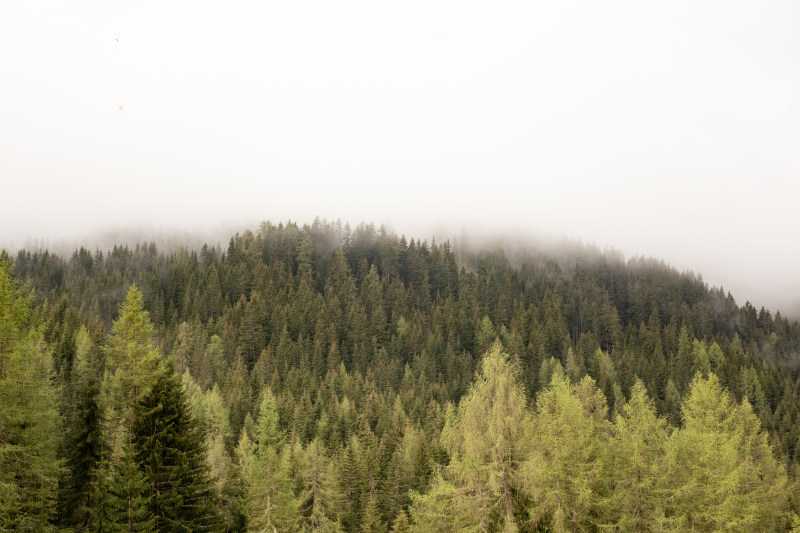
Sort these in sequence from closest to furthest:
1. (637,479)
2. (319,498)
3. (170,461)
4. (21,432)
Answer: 1. (21,432)
2. (170,461)
3. (637,479)
4. (319,498)

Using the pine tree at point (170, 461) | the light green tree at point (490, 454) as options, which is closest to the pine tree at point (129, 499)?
the pine tree at point (170, 461)

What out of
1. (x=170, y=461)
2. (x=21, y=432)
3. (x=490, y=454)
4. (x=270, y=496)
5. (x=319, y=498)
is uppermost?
(x=490, y=454)

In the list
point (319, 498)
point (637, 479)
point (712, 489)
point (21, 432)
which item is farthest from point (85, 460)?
point (712, 489)

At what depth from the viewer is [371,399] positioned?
89375 millimetres

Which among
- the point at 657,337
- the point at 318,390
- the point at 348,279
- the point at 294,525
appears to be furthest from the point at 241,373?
the point at 657,337

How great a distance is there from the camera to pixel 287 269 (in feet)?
557

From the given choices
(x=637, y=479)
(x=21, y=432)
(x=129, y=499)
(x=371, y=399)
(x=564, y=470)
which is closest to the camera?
(x=129, y=499)

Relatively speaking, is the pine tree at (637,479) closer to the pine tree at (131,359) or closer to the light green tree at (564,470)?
the light green tree at (564,470)

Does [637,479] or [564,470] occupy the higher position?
[564,470]

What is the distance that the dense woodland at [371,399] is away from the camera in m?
25.7

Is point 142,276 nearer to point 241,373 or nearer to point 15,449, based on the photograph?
point 241,373

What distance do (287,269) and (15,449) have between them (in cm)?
14658

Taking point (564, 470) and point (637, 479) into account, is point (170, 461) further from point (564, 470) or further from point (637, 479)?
point (637, 479)

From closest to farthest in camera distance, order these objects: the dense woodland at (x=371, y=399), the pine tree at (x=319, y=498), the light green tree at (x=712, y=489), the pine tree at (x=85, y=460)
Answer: the dense woodland at (x=371, y=399)
the pine tree at (x=85, y=460)
the light green tree at (x=712, y=489)
the pine tree at (x=319, y=498)
